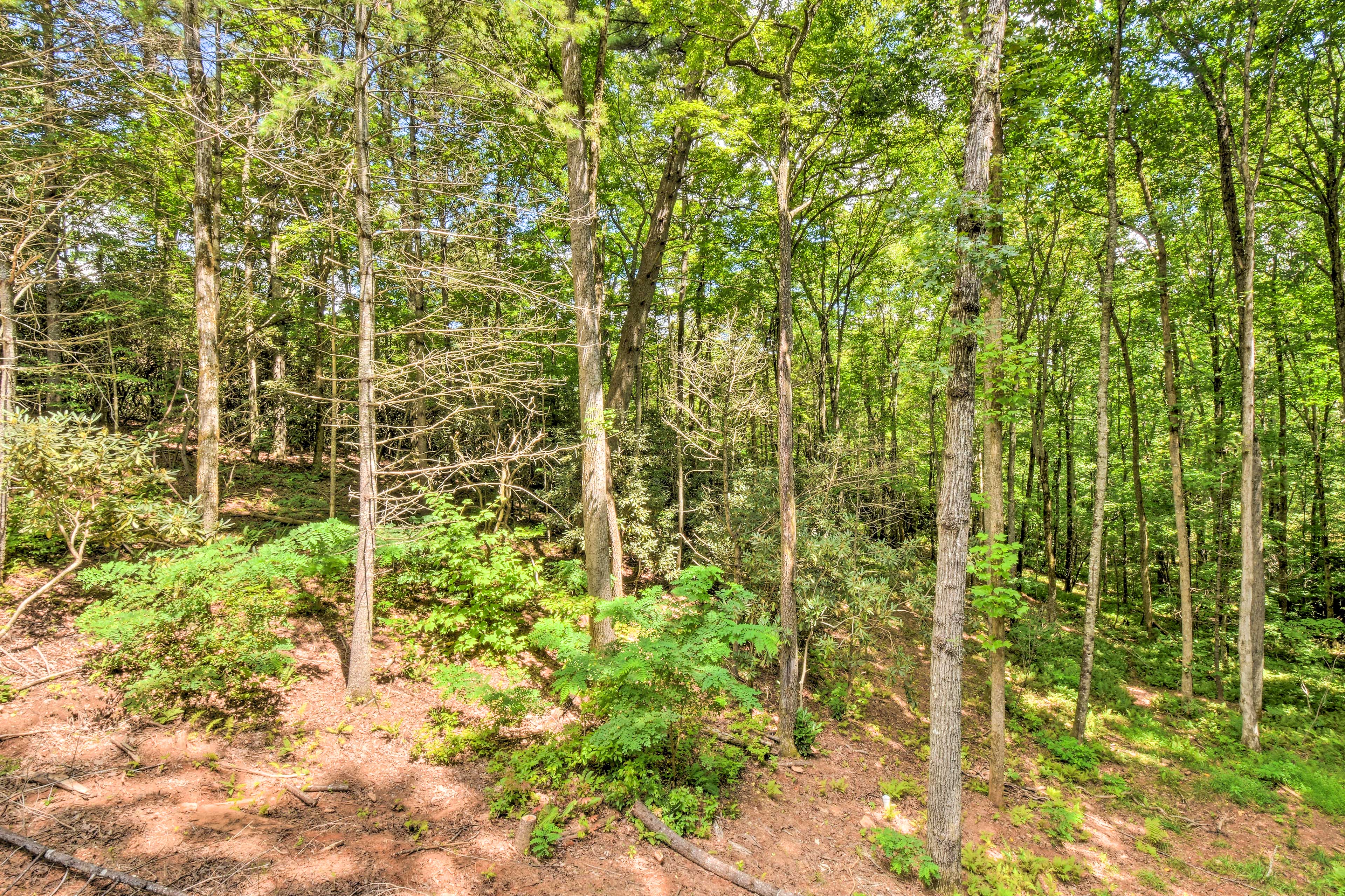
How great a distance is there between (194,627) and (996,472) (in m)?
10.2

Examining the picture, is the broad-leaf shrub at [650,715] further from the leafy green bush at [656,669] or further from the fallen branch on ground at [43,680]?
the fallen branch on ground at [43,680]

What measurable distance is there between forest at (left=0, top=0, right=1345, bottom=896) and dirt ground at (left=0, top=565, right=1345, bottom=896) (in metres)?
0.05

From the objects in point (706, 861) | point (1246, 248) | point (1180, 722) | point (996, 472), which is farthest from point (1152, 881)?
point (1246, 248)

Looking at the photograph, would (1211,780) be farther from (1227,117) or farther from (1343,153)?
(1227,117)

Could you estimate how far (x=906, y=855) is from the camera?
16.9ft

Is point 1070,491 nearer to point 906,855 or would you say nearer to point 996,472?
point 996,472

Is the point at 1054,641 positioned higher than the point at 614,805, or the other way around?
the point at 614,805

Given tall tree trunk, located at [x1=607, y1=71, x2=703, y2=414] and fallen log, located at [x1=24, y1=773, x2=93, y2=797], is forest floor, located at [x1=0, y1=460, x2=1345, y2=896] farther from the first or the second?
tall tree trunk, located at [x1=607, y1=71, x2=703, y2=414]

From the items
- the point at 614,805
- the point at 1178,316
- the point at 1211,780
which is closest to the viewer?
the point at 614,805

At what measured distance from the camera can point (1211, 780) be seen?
809 centimetres

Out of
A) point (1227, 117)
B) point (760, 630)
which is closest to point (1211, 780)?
point (760, 630)

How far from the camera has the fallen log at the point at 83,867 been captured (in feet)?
9.73

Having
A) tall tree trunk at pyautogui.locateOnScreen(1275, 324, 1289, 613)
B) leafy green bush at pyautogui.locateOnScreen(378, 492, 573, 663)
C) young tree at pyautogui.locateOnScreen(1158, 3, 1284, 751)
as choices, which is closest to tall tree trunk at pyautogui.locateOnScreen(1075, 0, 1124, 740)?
young tree at pyautogui.locateOnScreen(1158, 3, 1284, 751)

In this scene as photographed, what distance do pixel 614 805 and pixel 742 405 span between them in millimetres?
5883
